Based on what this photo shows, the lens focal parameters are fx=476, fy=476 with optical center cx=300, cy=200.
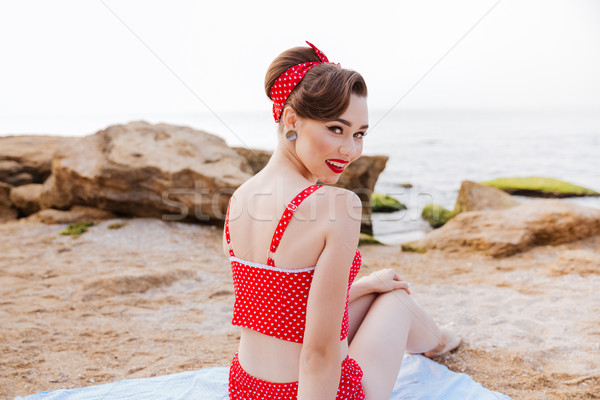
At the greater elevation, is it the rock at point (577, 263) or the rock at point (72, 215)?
the rock at point (577, 263)

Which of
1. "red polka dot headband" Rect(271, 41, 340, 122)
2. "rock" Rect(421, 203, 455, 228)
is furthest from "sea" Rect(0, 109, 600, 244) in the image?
"red polka dot headband" Rect(271, 41, 340, 122)

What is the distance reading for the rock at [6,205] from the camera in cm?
707

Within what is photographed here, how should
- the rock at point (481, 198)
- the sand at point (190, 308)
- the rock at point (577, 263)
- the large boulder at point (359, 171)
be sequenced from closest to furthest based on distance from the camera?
the sand at point (190, 308)
the rock at point (577, 263)
the rock at point (481, 198)
the large boulder at point (359, 171)

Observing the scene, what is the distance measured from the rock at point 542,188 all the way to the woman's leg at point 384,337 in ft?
34.2

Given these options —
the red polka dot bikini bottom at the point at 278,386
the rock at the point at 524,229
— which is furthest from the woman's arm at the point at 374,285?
the rock at the point at 524,229

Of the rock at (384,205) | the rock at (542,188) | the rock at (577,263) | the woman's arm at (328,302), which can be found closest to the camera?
the woman's arm at (328,302)

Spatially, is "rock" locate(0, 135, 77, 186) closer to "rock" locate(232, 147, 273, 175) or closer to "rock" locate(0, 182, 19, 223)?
"rock" locate(0, 182, 19, 223)

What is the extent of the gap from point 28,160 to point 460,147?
73.8ft

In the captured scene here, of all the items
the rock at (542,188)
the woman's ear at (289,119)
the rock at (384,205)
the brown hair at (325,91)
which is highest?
the brown hair at (325,91)

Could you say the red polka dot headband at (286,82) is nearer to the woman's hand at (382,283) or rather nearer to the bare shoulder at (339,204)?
the bare shoulder at (339,204)

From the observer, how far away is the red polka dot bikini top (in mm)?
1546

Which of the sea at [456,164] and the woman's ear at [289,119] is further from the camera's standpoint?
the sea at [456,164]

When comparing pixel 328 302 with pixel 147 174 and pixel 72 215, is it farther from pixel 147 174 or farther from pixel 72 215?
pixel 72 215

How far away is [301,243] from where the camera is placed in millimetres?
1513
